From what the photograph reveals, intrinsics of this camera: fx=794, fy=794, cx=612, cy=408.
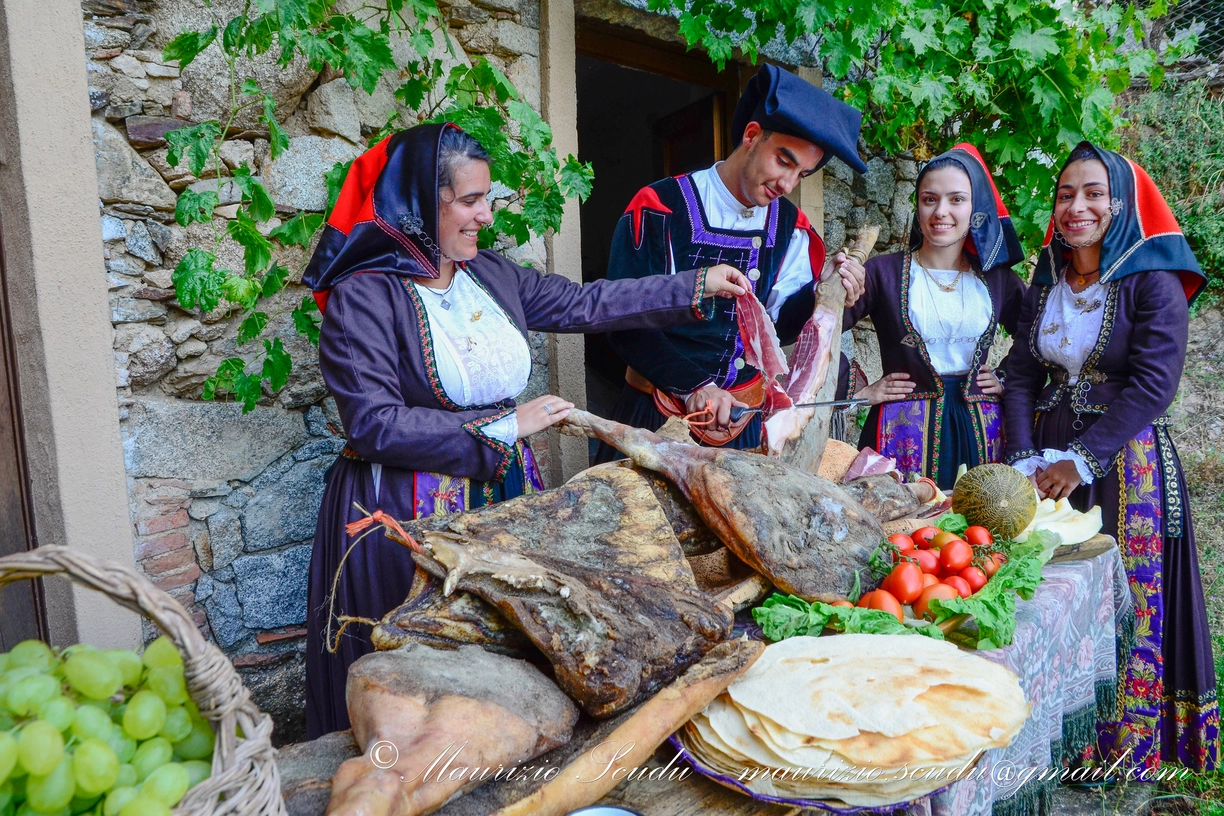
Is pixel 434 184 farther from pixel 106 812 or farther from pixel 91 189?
pixel 106 812

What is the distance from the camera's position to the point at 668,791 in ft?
4.75

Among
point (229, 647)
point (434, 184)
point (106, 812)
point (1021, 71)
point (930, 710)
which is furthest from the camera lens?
point (1021, 71)

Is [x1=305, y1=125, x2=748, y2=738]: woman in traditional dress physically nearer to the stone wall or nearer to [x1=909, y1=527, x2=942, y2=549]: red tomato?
the stone wall

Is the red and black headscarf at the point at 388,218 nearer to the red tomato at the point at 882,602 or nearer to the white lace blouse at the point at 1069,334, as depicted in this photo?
the red tomato at the point at 882,602

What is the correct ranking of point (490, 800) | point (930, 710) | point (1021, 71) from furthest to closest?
point (1021, 71)
point (930, 710)
point (490, 800)

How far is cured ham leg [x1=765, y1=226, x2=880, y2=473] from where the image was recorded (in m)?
2.71

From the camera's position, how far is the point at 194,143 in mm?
2674

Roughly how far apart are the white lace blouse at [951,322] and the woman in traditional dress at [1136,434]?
0.30 m

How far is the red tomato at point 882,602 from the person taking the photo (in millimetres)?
1960

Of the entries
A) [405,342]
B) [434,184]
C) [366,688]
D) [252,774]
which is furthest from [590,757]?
[434,184]

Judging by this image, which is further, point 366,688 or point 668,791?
point 668,791

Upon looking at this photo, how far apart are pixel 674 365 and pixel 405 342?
1.22 metres

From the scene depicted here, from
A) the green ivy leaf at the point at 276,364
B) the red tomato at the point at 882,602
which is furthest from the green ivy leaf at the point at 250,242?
the red tomato at the point at 882,602

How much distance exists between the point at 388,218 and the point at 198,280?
0.79m
